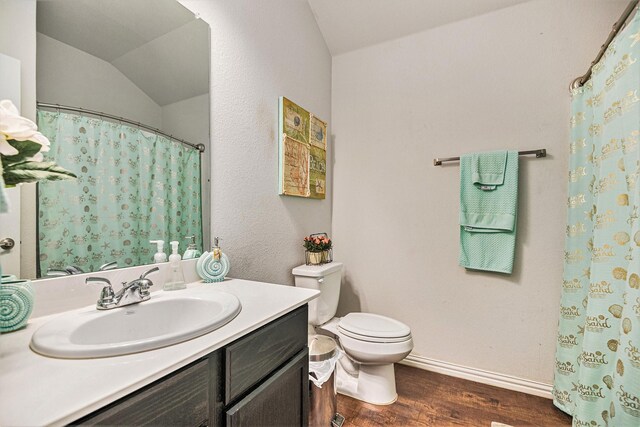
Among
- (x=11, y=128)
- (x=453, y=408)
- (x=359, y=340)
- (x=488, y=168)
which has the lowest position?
(x=453, y=408)

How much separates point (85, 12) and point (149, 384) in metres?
1.09

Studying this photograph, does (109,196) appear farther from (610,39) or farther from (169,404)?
(610,39)

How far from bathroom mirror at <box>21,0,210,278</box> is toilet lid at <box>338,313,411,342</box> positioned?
0.95 metres

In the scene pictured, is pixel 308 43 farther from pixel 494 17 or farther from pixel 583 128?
pixel 583 128

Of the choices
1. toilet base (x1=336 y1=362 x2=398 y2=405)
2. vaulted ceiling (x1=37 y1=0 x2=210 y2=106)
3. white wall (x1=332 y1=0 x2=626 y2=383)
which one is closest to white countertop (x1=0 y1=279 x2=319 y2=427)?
vaulted ceiling (x1=37 y1=0 x2=210 y2=106)

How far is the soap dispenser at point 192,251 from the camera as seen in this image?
3.75 ft

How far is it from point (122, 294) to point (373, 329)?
4.08 feet

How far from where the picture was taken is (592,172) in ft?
4.51

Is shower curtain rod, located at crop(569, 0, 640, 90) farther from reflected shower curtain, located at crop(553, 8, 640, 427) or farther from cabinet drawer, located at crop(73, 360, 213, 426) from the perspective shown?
cabinet drawer, located at crop(73, 360, 213, 426)

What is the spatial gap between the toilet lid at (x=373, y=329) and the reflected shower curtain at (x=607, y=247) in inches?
30.5

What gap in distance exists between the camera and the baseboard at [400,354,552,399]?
1677 millimetres

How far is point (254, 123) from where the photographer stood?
4.78 feet

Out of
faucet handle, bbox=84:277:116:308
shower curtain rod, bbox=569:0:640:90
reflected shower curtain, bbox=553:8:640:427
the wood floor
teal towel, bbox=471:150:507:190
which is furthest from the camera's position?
teal towel, bbox=471:150:507:190

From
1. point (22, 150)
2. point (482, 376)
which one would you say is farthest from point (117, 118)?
point (482, 376)
